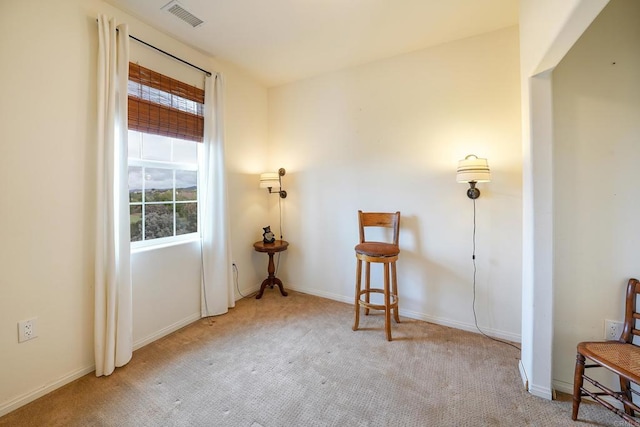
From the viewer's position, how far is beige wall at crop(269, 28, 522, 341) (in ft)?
7.16

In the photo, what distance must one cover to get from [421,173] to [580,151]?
3.64ft

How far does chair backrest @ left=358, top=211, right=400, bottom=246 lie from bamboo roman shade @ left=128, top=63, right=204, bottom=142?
179 centimetres

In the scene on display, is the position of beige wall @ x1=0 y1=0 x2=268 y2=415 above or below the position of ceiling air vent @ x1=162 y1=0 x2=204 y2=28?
below

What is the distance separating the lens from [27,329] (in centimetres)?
155

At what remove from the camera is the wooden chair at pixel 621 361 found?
1.19 metres

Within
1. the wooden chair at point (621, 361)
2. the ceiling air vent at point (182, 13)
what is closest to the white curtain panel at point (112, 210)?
the ceiling air vent at point (182, 13)

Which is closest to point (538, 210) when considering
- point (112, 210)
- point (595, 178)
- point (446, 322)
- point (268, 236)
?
point (595, 178)

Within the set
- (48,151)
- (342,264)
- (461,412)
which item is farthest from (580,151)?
(48,151)

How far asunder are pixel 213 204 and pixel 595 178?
9.46 ft

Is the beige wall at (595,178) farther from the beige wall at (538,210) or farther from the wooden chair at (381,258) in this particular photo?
the wooden chair at (381,258)

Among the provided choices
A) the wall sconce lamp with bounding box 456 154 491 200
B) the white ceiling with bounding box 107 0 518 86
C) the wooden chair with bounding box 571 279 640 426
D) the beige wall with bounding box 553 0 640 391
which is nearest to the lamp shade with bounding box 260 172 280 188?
the white ceiling with bounding box 107 0 518 86

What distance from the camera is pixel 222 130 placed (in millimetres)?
2627

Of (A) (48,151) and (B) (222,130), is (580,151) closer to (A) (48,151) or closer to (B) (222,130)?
(B) (222,130)

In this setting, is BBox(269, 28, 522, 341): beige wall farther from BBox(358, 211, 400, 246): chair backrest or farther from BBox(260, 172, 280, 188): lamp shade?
BBox(260, 172, 280, 188): lamp shade
